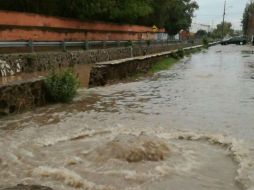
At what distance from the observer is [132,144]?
8.09 meters

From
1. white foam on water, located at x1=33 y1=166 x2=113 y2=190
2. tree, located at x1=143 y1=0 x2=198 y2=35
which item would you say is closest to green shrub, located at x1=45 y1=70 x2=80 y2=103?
white foam on water, located at x1=33 y1=166 x2=113 y2=190

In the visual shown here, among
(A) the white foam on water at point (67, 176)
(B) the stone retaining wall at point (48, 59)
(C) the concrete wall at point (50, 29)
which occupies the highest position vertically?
(C) the concrete wall at point (50, 29)

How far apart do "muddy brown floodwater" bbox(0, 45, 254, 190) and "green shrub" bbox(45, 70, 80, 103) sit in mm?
347

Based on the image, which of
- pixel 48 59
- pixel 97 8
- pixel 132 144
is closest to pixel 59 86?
pixel 132 144

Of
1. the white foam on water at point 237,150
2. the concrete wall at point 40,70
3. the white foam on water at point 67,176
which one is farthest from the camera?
the concrete wall at point 40,70

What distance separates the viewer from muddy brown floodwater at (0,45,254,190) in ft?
Answer: 22.4

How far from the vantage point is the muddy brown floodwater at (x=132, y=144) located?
6.81m

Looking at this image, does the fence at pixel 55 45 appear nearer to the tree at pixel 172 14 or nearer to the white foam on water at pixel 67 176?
the white foam on water at pixel 67 176

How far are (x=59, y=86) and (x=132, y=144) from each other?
552cm

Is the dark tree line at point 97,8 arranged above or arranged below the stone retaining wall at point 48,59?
above

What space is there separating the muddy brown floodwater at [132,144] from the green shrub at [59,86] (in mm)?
347

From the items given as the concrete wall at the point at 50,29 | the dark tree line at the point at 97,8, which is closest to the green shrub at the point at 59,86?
the concrete wall at the point at 50,29

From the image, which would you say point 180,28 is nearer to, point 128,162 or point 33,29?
point 33,29

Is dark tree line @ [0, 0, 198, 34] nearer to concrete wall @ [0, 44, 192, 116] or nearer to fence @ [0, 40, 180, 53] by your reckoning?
fence @ [0, 40, 180, 53]
